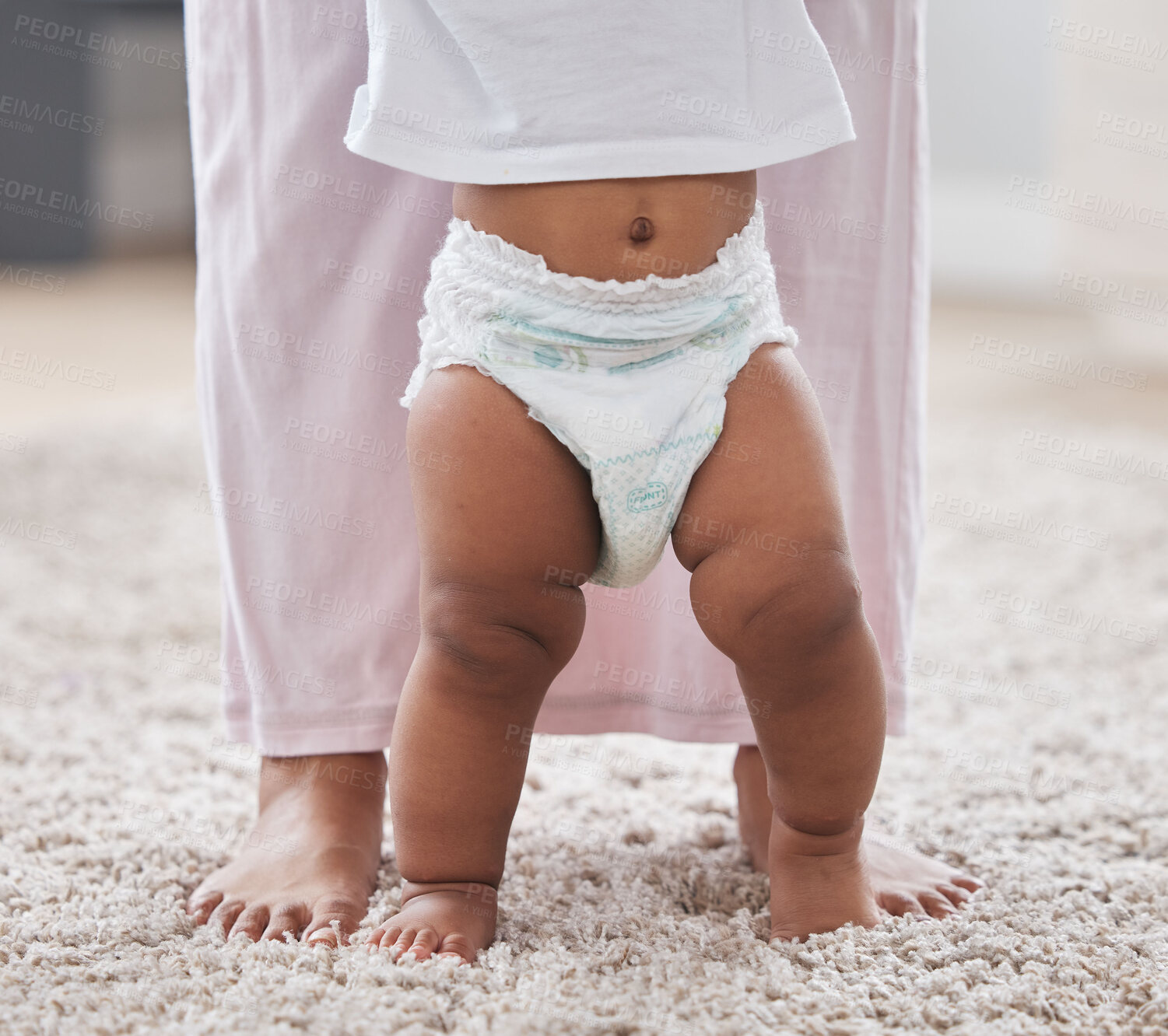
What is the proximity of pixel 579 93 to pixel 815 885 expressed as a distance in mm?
539

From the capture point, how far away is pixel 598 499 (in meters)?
0.84

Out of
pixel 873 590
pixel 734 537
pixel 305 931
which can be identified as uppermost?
pixel 734 537

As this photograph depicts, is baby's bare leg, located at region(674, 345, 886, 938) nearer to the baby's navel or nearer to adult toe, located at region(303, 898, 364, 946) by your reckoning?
the baby's navel

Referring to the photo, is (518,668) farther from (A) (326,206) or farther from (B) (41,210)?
(B) (41,210)

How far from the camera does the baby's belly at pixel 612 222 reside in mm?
834

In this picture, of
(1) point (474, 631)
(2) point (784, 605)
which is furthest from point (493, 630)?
(2) point (784, 605)

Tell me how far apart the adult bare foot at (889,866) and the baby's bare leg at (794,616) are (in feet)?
0.25

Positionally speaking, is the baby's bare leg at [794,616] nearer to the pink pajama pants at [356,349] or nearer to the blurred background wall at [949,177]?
the pink pajama pants at [356,349]

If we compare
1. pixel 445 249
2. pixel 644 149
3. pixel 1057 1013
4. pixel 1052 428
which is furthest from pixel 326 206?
pixel 1052 428

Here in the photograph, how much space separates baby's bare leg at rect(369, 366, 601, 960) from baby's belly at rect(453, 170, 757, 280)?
97 millimetres

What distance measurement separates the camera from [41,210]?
4.41 m

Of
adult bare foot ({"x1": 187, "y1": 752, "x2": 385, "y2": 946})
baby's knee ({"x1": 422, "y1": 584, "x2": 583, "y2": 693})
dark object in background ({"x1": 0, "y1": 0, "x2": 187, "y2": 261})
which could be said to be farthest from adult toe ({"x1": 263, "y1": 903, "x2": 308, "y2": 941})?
dark object in background ({"x1": 0, "y1": 0, "x2": 187, "y2": 261})

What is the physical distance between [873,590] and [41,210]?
4051 mm

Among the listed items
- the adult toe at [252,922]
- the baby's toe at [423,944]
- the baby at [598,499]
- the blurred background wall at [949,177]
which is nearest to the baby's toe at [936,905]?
the baby at [598,499]
